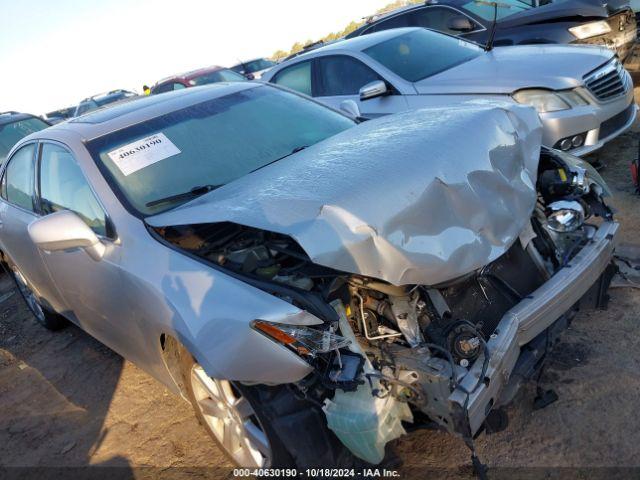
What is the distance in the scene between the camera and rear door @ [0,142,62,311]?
380 cm

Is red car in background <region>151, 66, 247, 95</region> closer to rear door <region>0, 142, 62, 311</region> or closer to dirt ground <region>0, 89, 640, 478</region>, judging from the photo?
rear door <region>0, 142, 62, 311</region>

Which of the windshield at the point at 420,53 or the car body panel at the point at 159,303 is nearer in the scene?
the car body panel at the point at 159,303

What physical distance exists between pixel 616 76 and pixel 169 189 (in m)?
4.42

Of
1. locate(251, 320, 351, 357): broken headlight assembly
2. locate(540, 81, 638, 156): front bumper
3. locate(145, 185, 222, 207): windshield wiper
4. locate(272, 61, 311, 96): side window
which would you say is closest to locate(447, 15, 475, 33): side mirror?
locate(272, 61, 311, 96): side window

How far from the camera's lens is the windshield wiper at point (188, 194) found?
9.32 feet

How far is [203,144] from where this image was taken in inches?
126

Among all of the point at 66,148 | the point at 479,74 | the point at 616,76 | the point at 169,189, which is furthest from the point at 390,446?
the point at 616,76

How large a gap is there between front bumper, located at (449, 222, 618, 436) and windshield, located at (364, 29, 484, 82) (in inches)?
130

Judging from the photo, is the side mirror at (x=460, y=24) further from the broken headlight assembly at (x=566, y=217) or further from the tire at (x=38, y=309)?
the tire at (x=38, y=309)

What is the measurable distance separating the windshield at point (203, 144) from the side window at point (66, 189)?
0.59ft

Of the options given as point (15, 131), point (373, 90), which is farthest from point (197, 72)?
point (373, 90)

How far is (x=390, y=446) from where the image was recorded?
253cm

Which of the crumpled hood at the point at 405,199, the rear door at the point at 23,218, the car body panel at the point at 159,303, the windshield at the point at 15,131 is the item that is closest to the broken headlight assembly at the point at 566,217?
the crumpled hood at the point at 405,199

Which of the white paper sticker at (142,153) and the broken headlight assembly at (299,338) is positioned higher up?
the white paper sticker at (142,153)
